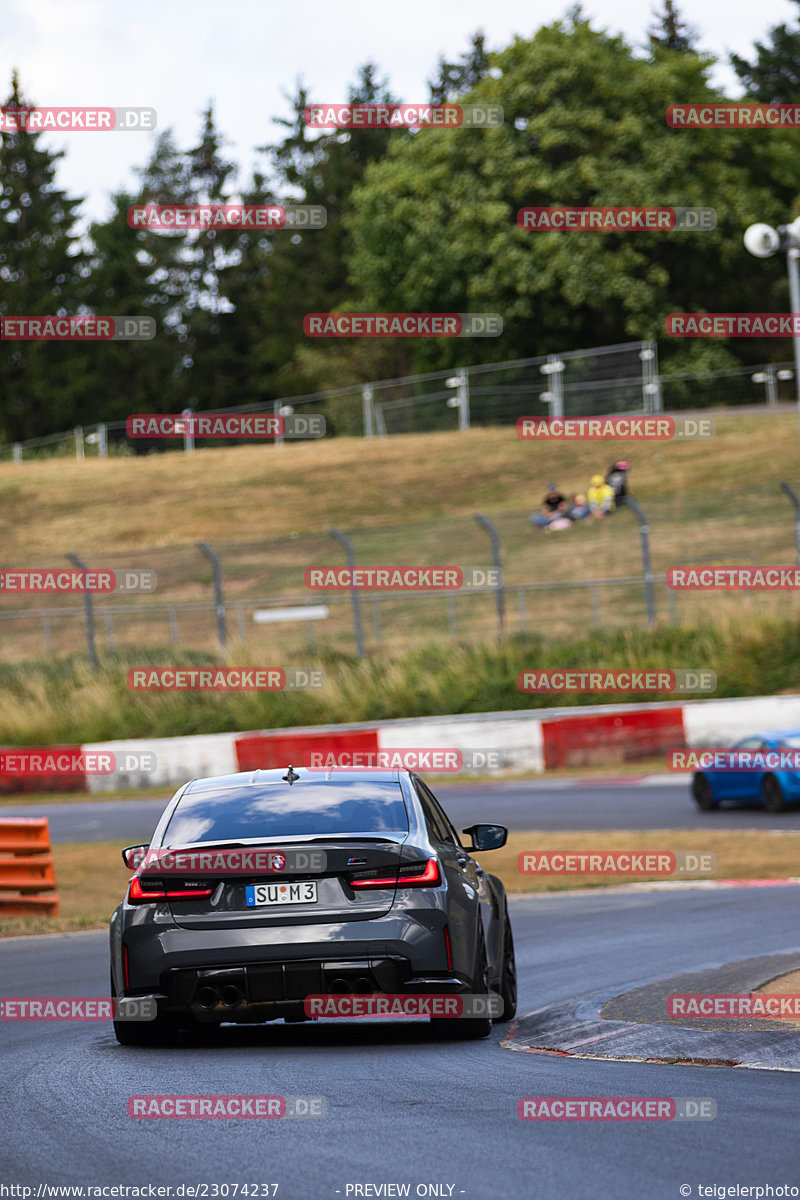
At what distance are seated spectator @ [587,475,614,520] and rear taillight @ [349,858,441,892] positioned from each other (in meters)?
33.2

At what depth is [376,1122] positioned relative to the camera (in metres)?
6.17

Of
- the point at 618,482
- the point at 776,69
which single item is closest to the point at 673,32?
the point at 776,69

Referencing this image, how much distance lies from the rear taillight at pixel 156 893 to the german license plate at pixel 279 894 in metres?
0.19

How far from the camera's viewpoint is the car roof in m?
8.57

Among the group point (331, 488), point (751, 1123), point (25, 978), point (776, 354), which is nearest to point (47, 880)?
point (25, 978)

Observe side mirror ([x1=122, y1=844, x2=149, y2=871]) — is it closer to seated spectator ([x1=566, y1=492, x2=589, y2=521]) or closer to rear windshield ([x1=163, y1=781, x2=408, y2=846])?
rear windshield ([x1=163, y1=781, x2=408, y2=846])

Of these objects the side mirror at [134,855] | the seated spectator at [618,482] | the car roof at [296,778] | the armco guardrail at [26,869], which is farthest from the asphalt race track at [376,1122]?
the seated spectator at [618,482]

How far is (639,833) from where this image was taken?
59.5 feet

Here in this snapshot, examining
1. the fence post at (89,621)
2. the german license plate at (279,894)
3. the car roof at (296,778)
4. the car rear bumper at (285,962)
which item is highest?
the fence post at (89,621)

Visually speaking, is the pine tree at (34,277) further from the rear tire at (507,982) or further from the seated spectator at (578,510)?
the rear tire at (507,982)

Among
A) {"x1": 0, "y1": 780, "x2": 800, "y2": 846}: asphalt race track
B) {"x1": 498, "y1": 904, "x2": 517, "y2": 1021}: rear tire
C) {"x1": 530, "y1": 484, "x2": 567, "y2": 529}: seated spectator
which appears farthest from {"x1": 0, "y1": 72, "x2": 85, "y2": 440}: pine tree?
{"x1": 498, "y1": 904, "x2": 517, "y2": 1021}: rear tire

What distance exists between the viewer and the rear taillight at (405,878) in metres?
7.84

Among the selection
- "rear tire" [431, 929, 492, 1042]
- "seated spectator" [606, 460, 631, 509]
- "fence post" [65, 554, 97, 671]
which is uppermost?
"seated spectator" [606, 460, 631, 509]

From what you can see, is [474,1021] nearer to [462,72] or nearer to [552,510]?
[552,510]
